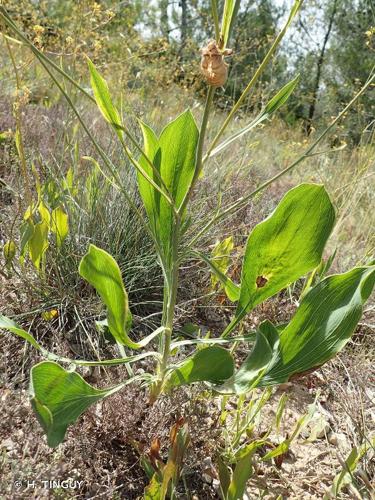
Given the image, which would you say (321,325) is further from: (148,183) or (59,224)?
(59,224)

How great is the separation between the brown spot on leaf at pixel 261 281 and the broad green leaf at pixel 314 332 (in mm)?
101

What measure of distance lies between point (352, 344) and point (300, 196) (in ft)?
2.81

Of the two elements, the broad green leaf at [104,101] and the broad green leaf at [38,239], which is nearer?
the broad green leaf at [104,101]

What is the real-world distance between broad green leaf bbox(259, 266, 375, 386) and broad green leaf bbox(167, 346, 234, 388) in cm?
7

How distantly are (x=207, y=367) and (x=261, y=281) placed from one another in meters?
0.20

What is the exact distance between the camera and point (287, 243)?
A: 0.86 meters

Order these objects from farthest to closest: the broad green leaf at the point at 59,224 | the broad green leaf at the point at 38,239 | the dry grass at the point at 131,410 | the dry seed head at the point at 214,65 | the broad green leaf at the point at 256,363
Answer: the broad green leaf at the point at 59,224 → the broad green leaf at the point at 38,239 → the dry grass at the point at 131,410 → the broad green leaf at the point at 256,363 → the dry seed head at the point at 214,65

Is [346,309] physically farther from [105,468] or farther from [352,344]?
[352,344]

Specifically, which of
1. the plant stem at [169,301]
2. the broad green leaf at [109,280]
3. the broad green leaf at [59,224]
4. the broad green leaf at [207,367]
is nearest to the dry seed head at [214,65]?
the plant stem at [169,301]

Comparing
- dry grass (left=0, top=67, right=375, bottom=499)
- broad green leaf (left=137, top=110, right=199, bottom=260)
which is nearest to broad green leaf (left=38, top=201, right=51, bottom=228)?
dry grass (left=0, top=67, right=375, bottom=499)

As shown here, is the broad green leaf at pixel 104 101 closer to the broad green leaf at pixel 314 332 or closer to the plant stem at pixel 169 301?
the plant stem at pixel 169 301

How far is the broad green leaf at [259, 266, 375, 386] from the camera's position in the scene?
794 millimetres

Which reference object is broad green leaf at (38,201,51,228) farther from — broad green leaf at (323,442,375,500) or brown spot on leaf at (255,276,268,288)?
broad green leaf at (323,442,375,500)

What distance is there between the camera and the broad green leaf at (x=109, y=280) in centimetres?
77
